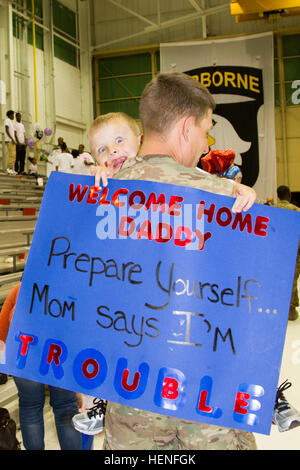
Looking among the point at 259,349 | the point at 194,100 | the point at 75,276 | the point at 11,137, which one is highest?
the point at 11,137

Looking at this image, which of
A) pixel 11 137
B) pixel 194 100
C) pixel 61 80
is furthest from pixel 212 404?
pixel 61 80

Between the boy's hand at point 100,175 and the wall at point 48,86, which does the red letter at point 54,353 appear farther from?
the wall at point 48,86

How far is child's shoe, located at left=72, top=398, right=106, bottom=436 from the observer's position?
1448 millimetres

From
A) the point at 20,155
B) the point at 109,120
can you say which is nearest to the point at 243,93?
the point at 20,155

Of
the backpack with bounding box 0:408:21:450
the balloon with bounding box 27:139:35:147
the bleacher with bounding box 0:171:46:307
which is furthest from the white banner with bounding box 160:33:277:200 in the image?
the backpack with bounding box 0:408:21:450

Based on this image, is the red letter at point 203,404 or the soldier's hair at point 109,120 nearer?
the red letter at point 203,404

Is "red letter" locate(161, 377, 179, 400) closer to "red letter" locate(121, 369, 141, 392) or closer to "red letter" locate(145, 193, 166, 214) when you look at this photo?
"red letter" locate(121, 369, 141, 392)

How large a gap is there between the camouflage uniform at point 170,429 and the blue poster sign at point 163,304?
0.08 ft

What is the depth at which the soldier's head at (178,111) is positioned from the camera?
44.6 inches

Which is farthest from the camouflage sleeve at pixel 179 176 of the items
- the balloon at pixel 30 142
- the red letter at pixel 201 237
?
the balloon at pixel 30 142

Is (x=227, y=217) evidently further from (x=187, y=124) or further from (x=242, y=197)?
(x=187, y=124)

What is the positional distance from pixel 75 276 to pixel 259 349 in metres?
0.49

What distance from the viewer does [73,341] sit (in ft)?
3.95
